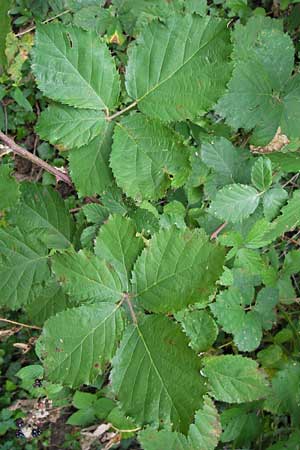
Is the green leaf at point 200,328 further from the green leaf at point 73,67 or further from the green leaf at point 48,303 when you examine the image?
the green leaf at point 73,67

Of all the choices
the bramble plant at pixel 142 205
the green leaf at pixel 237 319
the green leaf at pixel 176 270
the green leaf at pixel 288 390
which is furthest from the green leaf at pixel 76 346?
the green leaf at pixel 288 390

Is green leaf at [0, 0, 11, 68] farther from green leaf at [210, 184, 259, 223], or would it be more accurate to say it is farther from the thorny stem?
green leaf at [210, 184, 259, 223]

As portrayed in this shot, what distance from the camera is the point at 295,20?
2396 millimetres

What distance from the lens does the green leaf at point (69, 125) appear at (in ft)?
3.94

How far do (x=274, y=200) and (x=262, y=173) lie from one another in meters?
0.13

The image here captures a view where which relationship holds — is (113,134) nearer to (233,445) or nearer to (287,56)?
(287,56)

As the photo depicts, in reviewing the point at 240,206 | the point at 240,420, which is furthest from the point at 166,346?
the point at 240,420

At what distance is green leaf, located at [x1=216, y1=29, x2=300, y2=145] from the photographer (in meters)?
1.64

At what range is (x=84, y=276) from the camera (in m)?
1.17

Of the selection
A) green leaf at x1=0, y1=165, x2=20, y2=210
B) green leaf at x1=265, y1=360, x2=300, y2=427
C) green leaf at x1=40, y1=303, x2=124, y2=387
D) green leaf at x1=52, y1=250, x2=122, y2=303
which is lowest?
green leaf at x1=265, y1=360, x2=300, y2=427

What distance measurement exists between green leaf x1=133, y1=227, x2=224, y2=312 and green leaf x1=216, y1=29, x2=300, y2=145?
0.70m

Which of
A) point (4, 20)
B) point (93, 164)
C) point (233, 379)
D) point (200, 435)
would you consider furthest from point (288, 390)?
point (4, 20)

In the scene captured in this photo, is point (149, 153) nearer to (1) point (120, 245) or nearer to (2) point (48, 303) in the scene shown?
(1) point (120, 245)

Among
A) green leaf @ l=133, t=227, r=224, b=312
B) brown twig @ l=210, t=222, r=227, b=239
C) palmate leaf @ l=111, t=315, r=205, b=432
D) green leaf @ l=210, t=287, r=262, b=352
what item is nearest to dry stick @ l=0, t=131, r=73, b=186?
green leaf @ l=133, t=227, r=224, b=312
